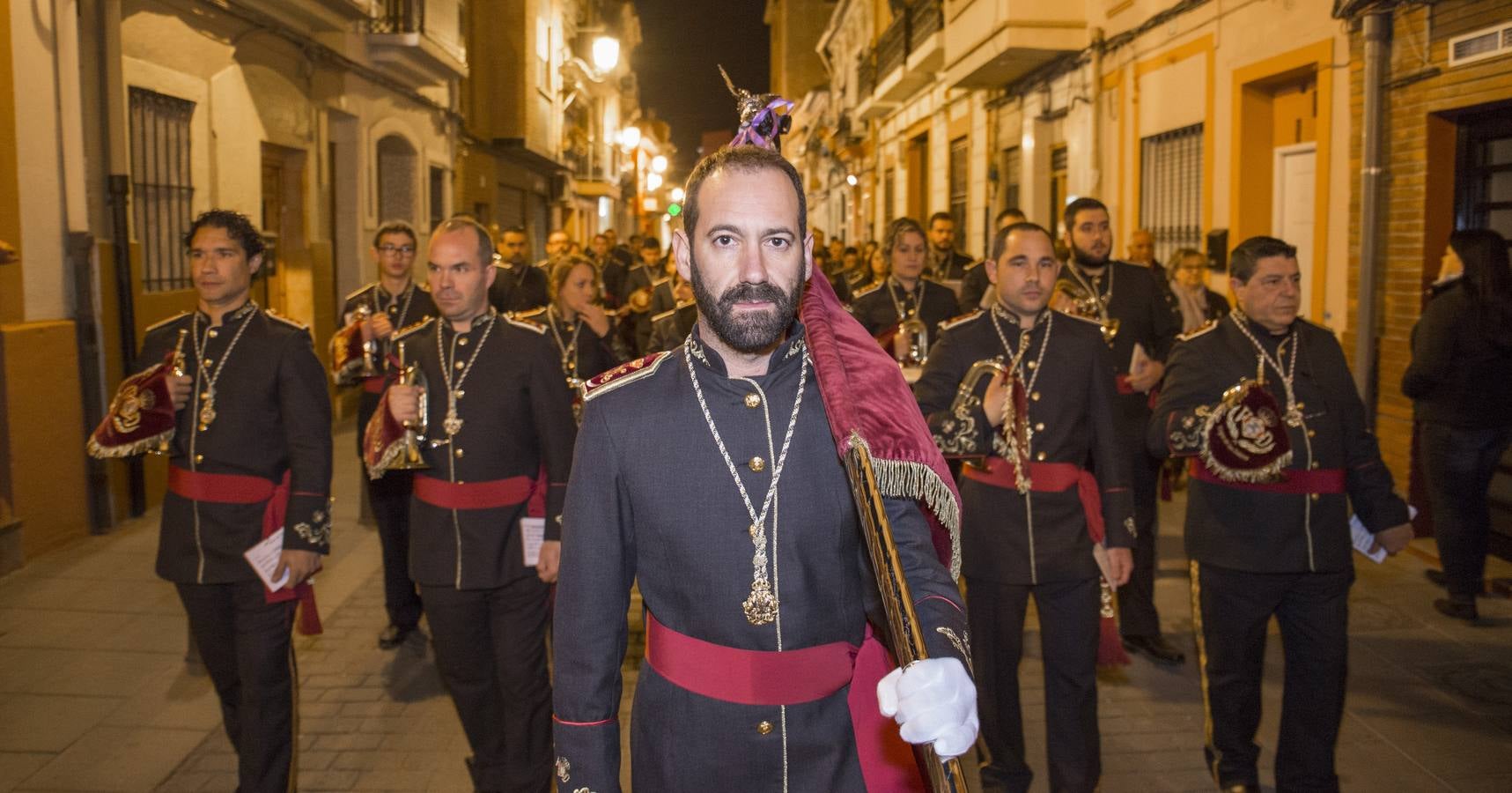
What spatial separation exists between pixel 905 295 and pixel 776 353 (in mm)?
5878

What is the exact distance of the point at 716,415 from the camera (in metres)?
2.75

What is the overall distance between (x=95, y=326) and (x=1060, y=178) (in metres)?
12.8

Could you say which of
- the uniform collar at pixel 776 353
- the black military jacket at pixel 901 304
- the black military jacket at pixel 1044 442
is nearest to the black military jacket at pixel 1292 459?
the black military jacket at pixel 1044 442

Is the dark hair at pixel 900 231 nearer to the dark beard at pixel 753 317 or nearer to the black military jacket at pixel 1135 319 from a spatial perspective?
the black military jacket at pixel 1135 319

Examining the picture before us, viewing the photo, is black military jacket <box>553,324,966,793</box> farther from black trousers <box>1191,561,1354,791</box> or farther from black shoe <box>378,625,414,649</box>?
black shoe <box>378,625,414,649</box>

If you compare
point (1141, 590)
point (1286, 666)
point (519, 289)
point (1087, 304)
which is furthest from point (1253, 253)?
point (519, 289)

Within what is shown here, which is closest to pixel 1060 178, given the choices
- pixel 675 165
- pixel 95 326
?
pixel 95 326

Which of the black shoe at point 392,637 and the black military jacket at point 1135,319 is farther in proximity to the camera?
the black military jacket at point 1135,319

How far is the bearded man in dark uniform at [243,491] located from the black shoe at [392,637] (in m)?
2.17

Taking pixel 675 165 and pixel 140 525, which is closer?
pixel 140 525

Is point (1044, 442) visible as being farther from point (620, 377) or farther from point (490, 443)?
point (620, 377)

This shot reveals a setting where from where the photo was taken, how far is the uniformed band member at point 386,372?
7031 mm

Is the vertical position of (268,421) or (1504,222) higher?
(1504,222)

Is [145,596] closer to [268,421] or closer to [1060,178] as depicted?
[268,421]
